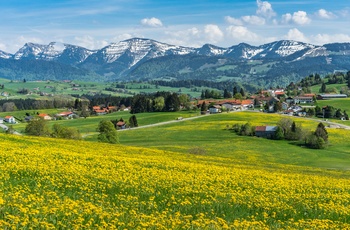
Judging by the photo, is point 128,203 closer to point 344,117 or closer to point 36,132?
point 36,132

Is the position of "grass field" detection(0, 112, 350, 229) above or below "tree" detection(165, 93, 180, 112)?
above

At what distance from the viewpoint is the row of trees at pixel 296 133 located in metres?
97.9

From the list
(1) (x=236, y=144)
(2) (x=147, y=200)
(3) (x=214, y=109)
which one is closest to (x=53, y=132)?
(1) (x=236, y=144)

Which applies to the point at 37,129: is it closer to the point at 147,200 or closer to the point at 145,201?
the point at 147,200

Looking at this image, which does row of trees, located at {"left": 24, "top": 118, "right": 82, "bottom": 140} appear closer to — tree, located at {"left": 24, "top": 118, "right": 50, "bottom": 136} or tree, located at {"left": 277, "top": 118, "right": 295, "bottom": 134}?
tree, located at {"left": 24, "top": 118, "right": 50, "bottom": 136}

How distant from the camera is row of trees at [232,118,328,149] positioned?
97912 mm

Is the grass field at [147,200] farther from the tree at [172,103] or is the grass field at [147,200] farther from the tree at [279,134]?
the tree at [172,103]

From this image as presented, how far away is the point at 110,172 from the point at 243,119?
126 m

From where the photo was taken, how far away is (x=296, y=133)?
10844cm

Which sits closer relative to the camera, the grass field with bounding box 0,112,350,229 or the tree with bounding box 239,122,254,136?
the grass field with bounding box 0,112,350,229

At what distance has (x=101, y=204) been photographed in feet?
50.2

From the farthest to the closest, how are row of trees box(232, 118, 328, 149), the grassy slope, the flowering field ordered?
1. row of trees box(232, 118, 328, 149)
2. the grassy slope
3. the flowering field

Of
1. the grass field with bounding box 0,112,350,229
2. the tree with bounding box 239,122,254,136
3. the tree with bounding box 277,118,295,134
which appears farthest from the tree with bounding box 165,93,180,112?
the grass field with bounding box 0,112,350,229

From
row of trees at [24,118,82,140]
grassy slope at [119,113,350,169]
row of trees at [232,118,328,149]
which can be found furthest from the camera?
row of trees at [232,118,328,149]
